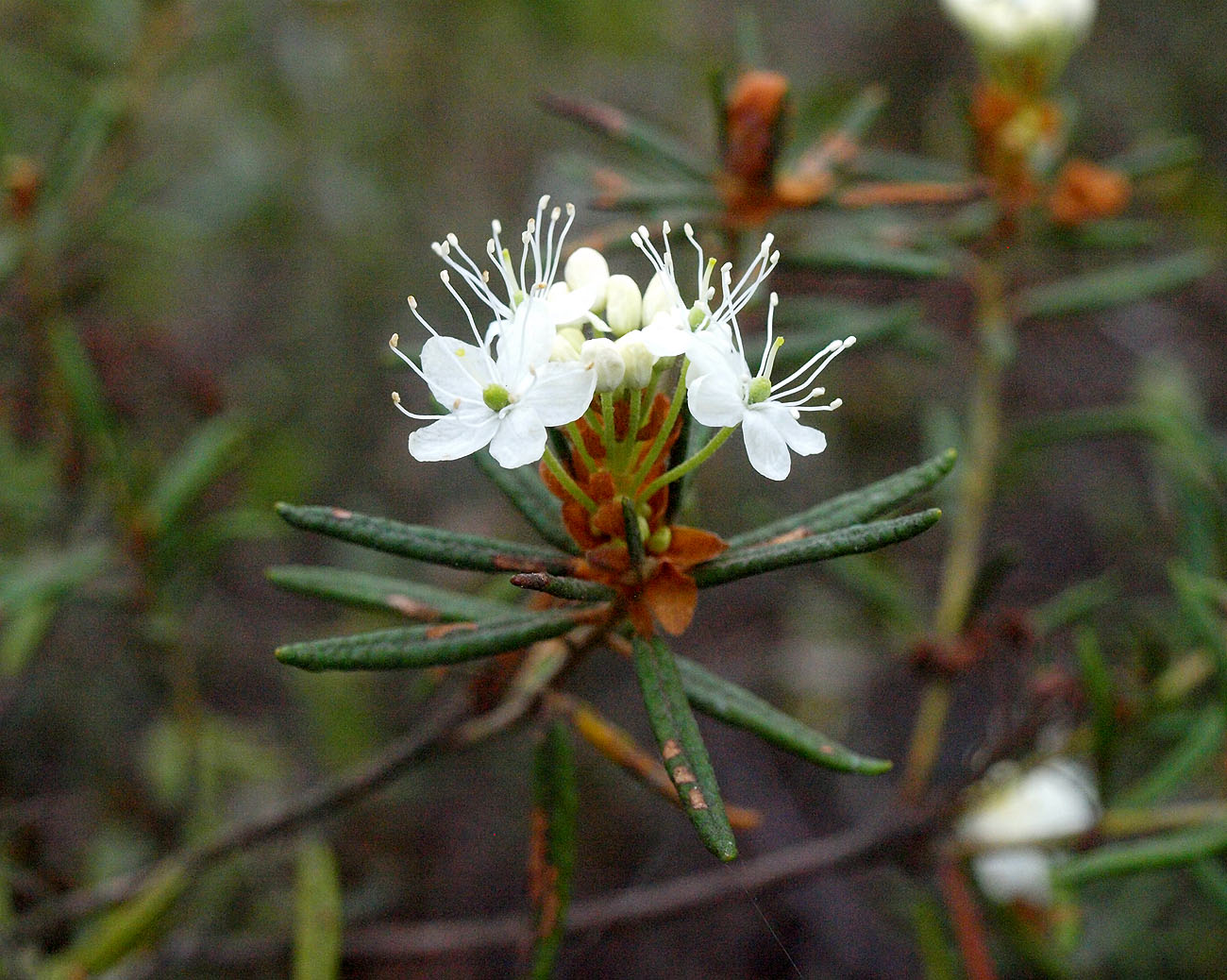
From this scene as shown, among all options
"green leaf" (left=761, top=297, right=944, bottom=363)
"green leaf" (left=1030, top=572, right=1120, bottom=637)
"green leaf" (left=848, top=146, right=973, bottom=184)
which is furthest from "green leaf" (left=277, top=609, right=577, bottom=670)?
"green leaf" (left=848, top=146, right=973, bottom=184)

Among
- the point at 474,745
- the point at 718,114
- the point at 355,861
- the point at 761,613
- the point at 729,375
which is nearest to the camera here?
the point at 729,375

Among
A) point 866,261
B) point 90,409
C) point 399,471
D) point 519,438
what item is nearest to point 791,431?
point 519,438

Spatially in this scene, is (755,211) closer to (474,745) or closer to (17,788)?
(474,745)

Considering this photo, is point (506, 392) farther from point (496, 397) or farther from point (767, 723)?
point (767, 723)

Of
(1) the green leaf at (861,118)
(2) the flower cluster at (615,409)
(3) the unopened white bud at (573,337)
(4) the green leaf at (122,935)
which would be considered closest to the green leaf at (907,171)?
(1) the green leaf at (861,118)

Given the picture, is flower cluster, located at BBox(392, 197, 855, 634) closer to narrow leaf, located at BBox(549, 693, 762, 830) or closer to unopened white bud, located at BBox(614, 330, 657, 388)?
unopened white bud, located at BBox(614, 330, 657, 388)

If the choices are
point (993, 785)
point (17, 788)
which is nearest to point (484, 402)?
point (993, 785)

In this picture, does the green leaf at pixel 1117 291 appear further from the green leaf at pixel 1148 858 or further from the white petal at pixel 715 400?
the white petal at pixel 715 400
